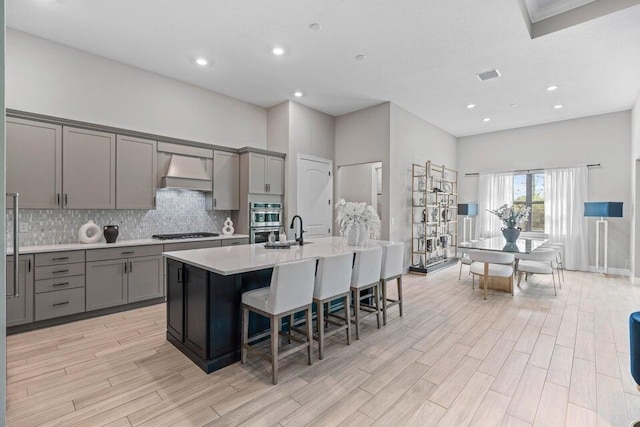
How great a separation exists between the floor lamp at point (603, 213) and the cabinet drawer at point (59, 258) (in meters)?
8.44

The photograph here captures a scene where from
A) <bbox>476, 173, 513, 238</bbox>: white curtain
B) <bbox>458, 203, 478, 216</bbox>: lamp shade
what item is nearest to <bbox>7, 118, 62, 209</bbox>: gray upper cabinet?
<bbox>458, 203, 478, 216</bbox>: lamp shade

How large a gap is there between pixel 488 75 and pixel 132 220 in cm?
568

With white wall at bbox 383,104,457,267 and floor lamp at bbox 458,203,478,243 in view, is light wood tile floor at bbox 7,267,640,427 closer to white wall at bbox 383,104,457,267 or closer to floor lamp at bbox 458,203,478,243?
white wall at bbox 383,104,457,267

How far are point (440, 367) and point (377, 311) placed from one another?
3.16 ft

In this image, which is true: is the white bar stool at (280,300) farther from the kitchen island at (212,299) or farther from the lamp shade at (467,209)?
the lamp shade at (467,209)

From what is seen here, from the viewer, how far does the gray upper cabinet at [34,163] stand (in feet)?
10.9

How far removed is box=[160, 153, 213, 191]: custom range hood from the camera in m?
4.46

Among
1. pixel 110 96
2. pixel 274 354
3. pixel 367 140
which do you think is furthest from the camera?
pixel 367 140

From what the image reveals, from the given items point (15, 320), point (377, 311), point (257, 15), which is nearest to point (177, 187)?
point (15, 320)

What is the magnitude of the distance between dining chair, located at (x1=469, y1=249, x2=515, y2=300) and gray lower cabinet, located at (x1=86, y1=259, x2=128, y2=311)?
16.1ft

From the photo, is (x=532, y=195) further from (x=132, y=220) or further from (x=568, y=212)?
(x=132, y=220)

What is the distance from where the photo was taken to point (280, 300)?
236cm

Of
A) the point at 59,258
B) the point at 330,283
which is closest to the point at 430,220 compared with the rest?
the point at 330,283

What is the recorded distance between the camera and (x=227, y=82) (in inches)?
192
